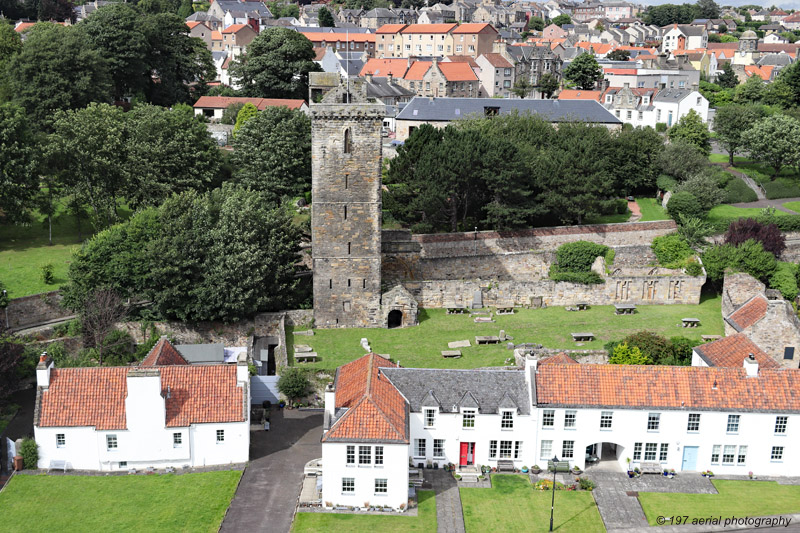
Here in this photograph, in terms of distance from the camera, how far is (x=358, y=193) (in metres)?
47.9

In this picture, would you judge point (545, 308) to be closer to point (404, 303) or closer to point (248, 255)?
point (404, 303)

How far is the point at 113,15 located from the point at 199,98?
1182 cm

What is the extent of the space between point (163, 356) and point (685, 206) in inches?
1580

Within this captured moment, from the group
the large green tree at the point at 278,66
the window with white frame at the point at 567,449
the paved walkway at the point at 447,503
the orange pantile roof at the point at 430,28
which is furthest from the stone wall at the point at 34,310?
the orange pantile roof at the point at 430,28

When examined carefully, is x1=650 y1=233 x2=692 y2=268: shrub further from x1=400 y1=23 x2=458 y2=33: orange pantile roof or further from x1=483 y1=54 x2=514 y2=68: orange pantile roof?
x1=400 y1=23 x2=458 y2=33: orange pantile roof

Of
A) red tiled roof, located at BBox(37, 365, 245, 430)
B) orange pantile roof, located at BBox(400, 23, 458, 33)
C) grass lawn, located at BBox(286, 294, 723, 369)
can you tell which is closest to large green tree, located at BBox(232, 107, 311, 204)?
grass lawn, located at BBox(286, 294, 723, 369)

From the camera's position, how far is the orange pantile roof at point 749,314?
152 feet

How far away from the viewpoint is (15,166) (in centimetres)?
5278

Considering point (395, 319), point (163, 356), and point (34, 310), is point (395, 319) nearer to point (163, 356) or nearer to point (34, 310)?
point (163, 356)

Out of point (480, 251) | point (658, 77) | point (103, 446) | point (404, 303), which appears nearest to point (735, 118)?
point (658, 77)

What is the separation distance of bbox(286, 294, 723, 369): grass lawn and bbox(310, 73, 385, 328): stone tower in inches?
67.1

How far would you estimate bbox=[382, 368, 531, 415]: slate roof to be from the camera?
35.7 metres

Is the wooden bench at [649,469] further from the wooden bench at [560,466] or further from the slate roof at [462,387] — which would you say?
the slate roof at [462,387]

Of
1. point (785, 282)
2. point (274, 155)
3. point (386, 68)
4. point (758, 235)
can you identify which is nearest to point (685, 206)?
point (758, 235)
